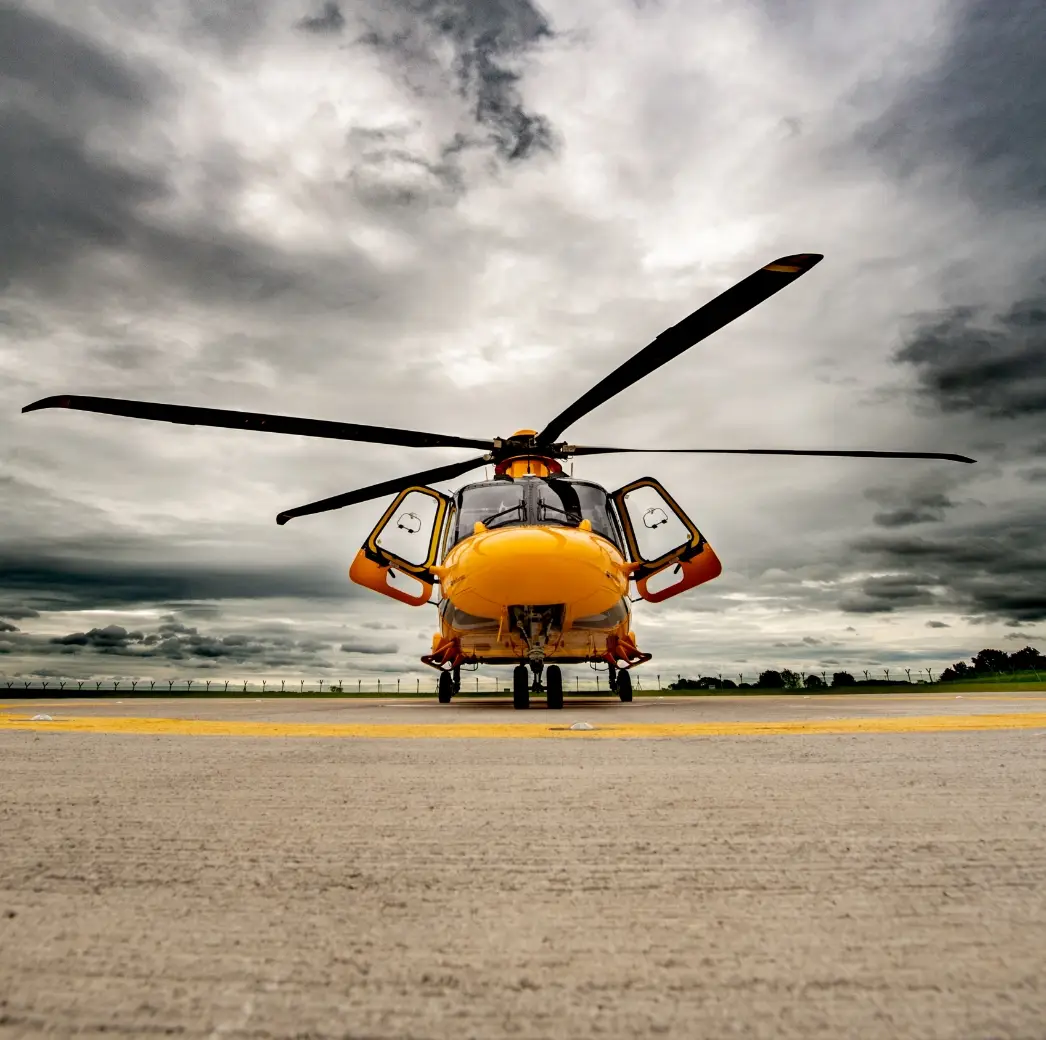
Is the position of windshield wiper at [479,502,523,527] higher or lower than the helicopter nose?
higher

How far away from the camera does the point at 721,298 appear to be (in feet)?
27.2

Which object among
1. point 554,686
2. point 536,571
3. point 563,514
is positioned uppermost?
point 563,514

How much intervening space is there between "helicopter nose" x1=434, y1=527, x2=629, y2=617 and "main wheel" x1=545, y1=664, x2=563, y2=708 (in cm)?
79

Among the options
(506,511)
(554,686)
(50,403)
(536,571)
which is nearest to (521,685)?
(554,686)

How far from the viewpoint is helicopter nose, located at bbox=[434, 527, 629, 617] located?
30.1 ft

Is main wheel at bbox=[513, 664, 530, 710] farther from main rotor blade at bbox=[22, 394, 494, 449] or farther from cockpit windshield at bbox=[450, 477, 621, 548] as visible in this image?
main rotor blade at bbox=[22, 394, 494, 449]

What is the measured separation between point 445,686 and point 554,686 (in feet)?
12.5

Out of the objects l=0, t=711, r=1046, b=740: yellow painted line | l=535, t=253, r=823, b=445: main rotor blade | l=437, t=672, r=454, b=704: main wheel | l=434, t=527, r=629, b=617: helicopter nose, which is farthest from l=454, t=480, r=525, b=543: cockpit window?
l=0, t=711, r=1046, b=740: yellow painted line

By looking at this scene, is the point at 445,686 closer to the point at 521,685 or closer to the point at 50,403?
the point at 521,685

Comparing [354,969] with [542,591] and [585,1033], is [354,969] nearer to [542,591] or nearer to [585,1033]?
[585,1033]

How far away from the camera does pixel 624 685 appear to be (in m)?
12.9

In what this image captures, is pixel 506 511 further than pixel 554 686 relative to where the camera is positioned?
Yes

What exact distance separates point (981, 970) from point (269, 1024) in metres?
0.88

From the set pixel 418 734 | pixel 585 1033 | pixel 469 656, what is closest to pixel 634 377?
pixel 469 656
